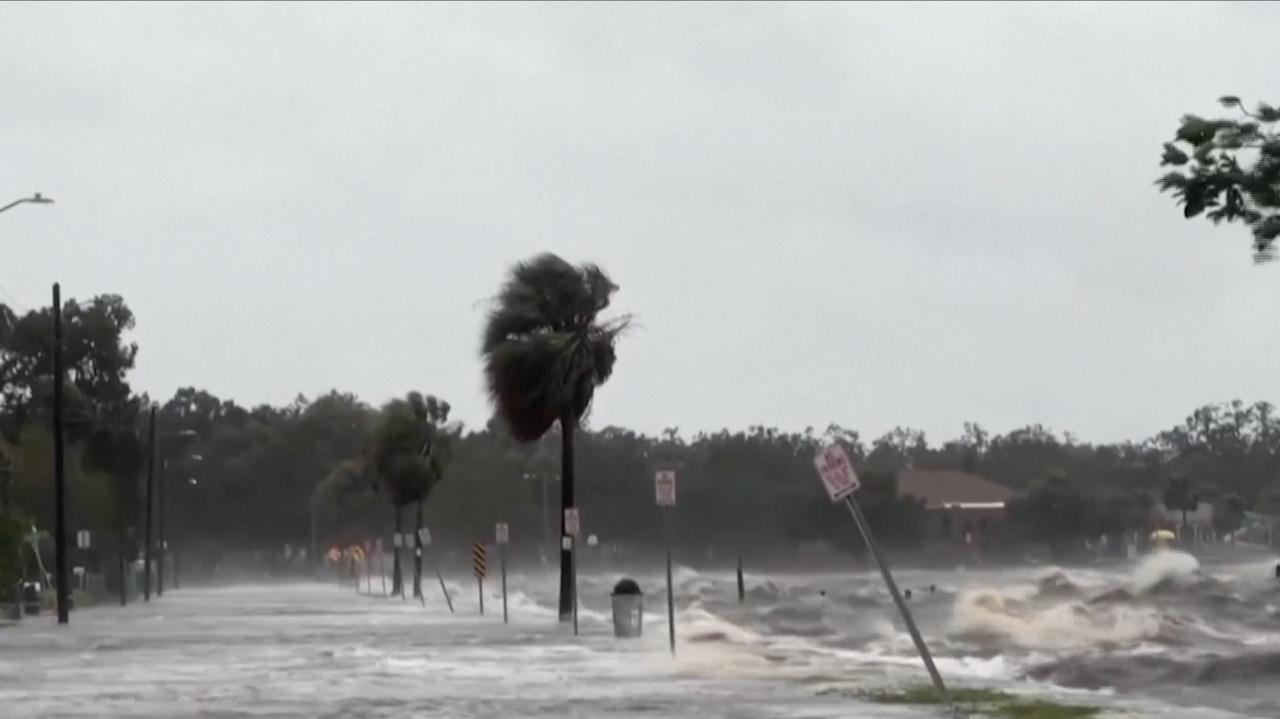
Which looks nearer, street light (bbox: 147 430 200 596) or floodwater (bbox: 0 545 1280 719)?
floodwater (bbox: 0 545 1280 719)

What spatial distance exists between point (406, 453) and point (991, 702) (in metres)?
72.4

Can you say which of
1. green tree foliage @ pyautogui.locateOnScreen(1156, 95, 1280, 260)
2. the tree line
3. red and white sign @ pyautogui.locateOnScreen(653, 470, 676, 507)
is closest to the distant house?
the tree line

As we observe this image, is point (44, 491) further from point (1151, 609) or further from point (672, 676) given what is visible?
point (672, 676)

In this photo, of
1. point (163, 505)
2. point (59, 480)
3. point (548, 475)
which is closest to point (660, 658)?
point (59, 480)

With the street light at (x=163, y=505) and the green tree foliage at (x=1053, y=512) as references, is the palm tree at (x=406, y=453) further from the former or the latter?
the green tree foliage at (x=1053, y=512)

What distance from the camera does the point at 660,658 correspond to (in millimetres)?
35812

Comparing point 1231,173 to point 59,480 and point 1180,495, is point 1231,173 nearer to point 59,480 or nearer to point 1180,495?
point 59,480

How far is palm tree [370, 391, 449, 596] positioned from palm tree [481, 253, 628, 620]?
1526 inches

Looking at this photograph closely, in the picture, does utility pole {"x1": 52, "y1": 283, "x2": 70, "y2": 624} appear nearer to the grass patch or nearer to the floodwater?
the floodwater

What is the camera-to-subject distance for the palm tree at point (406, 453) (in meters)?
95.3

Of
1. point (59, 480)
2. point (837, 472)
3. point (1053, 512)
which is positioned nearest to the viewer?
point (837, 472)

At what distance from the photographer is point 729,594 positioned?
261 feet

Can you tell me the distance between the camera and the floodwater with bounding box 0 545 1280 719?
26.1 metres

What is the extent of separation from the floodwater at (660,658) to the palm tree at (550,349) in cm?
462
